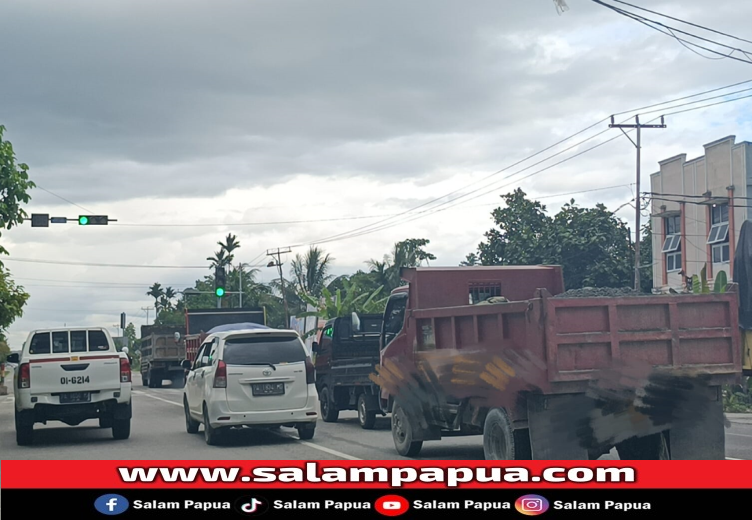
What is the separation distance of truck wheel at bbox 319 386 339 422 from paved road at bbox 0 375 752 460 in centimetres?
19

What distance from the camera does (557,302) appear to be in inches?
359

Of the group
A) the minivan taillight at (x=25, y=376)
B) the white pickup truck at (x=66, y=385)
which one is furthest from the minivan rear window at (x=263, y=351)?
the minivan taillight at (x=25, y=376)

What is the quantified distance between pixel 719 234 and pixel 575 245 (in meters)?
9.97

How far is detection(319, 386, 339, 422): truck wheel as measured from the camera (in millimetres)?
18906

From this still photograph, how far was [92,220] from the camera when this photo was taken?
89.2 ft

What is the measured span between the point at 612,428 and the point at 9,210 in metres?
12.4

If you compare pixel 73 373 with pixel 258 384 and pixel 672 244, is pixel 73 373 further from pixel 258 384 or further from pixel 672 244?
pixel 672 244

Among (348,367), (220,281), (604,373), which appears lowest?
(348,367)

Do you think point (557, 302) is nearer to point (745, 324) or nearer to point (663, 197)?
point (745, 324)

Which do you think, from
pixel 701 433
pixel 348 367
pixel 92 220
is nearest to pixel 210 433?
pixel 348 367

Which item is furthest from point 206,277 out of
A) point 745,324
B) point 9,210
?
point 745,324

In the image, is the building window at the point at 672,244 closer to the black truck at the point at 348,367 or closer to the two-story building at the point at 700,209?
the two-story building at the point at 700,209
